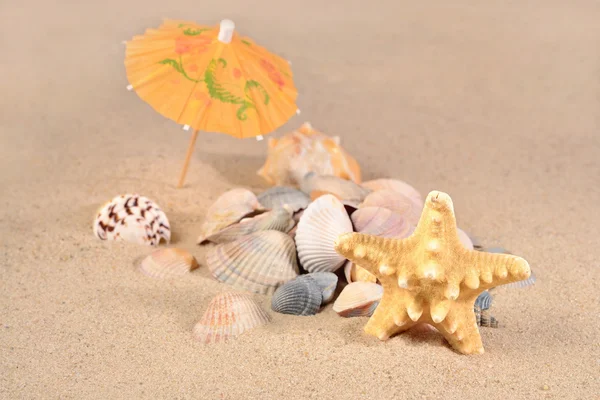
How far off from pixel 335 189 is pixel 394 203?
0.34 metres

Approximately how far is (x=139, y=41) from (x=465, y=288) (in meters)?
2.20

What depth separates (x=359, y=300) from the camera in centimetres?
269

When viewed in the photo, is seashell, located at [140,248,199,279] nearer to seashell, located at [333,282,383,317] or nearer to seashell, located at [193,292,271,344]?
seashell, located at [193,292,271,344]

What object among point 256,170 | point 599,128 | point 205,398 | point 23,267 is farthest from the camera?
point 599,128

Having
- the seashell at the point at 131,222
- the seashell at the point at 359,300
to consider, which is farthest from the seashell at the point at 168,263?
the seashell at the point at 359,300

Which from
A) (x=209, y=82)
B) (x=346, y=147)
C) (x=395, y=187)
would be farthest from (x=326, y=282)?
(x=346, y=147)

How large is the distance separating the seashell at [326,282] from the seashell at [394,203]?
0.54 m

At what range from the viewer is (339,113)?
5.19 metres

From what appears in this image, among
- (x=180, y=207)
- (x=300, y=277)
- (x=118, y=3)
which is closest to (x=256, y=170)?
(x=180, y=207)

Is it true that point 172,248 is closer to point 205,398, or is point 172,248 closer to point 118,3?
point 205,398

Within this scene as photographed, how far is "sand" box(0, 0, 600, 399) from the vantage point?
2.35 m

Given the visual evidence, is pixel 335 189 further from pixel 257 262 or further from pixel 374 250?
pixel 374 250

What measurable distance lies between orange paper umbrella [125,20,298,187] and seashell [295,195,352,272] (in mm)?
575

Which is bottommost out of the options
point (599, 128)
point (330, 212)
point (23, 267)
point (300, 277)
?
point (23, 267)
